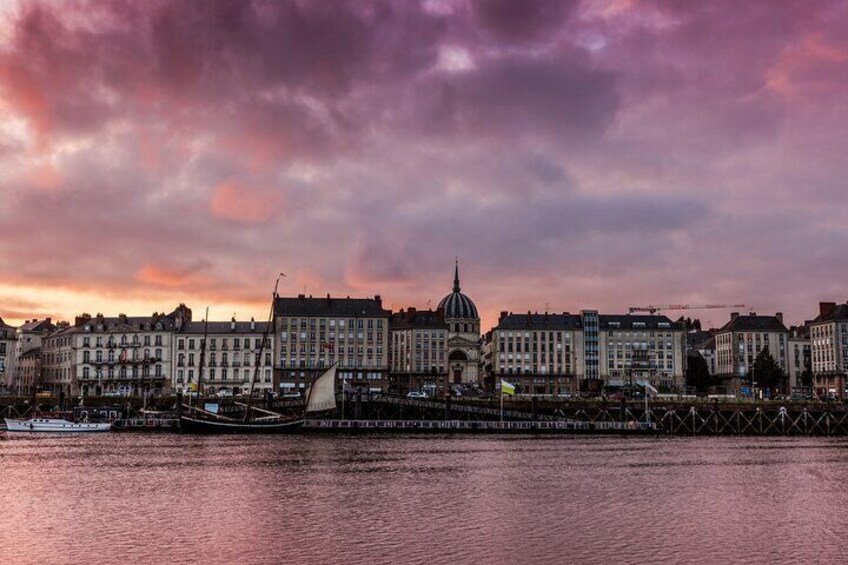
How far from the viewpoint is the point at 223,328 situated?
190 metres

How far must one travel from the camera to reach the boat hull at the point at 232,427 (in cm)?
12619

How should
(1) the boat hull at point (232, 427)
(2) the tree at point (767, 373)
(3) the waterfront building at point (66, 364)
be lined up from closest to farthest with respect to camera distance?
1. (1) the boat hull at point (232, 427)
2. (3) the waterfront building at point (66, 364)
3. (2) the tree at point (767, 373)

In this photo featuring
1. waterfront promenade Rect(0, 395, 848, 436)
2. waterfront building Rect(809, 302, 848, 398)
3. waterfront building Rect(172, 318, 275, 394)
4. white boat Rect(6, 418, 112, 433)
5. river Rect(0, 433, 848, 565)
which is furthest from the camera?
waterfront building Rect(809, 302, 848, 398)

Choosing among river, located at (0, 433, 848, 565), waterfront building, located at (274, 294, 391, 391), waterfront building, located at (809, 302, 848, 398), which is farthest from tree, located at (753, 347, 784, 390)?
river, located at (0, 433, 848, 565)

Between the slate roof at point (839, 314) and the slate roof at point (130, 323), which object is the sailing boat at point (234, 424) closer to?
the slate roof at point (130, 323)

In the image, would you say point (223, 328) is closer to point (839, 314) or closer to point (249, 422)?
point (249, 422)

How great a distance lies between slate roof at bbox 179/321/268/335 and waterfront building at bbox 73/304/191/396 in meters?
3.15

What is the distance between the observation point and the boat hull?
126188 mm

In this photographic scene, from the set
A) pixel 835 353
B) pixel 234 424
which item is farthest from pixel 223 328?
pixel 835 353

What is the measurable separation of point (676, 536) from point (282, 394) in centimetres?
14664

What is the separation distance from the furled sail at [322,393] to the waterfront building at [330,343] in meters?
54.7

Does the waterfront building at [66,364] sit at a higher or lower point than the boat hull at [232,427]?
higher

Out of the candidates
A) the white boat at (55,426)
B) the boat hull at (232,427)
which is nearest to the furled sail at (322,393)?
the boat hull at (232,427)

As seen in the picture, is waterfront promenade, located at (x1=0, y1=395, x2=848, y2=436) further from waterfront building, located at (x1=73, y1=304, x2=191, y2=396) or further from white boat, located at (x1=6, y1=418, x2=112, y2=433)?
waterfront building, located at (x1=73, y1=304, x2=191, y2=396)
